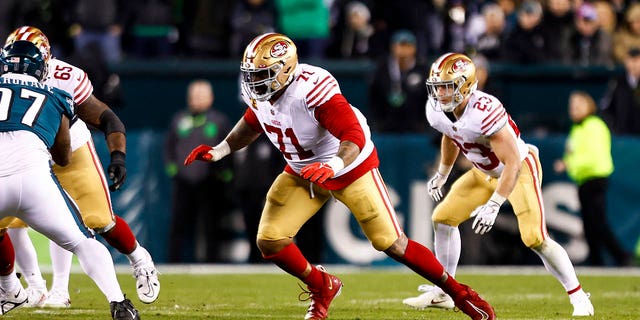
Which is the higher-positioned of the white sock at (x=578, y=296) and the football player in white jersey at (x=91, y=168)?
the football player in white jersey at (x=91, y=168)

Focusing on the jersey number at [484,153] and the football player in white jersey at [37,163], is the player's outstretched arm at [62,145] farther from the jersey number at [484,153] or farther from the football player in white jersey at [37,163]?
the jersey number at [484,153]

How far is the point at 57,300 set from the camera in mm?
7621

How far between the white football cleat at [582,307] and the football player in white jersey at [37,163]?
2791mm

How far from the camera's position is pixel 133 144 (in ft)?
39.5

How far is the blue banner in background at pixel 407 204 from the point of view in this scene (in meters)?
11.8

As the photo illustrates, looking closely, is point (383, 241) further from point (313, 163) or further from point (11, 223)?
point (11, 223)

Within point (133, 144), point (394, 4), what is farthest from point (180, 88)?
point (394, 4)

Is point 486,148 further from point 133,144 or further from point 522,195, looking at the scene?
point 133,144

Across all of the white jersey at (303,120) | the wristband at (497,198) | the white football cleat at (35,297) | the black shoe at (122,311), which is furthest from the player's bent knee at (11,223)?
the wristband at (497,198)

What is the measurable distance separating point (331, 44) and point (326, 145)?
6.48 m

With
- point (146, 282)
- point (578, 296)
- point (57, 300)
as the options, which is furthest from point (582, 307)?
point (57, 300)

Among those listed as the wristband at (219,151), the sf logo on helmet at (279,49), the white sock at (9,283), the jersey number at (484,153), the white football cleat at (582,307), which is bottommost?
the white football cleat at (582,307)

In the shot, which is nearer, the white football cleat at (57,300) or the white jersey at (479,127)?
the white jersey at (479,127)

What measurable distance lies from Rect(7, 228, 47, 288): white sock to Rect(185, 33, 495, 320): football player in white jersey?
1366mm
